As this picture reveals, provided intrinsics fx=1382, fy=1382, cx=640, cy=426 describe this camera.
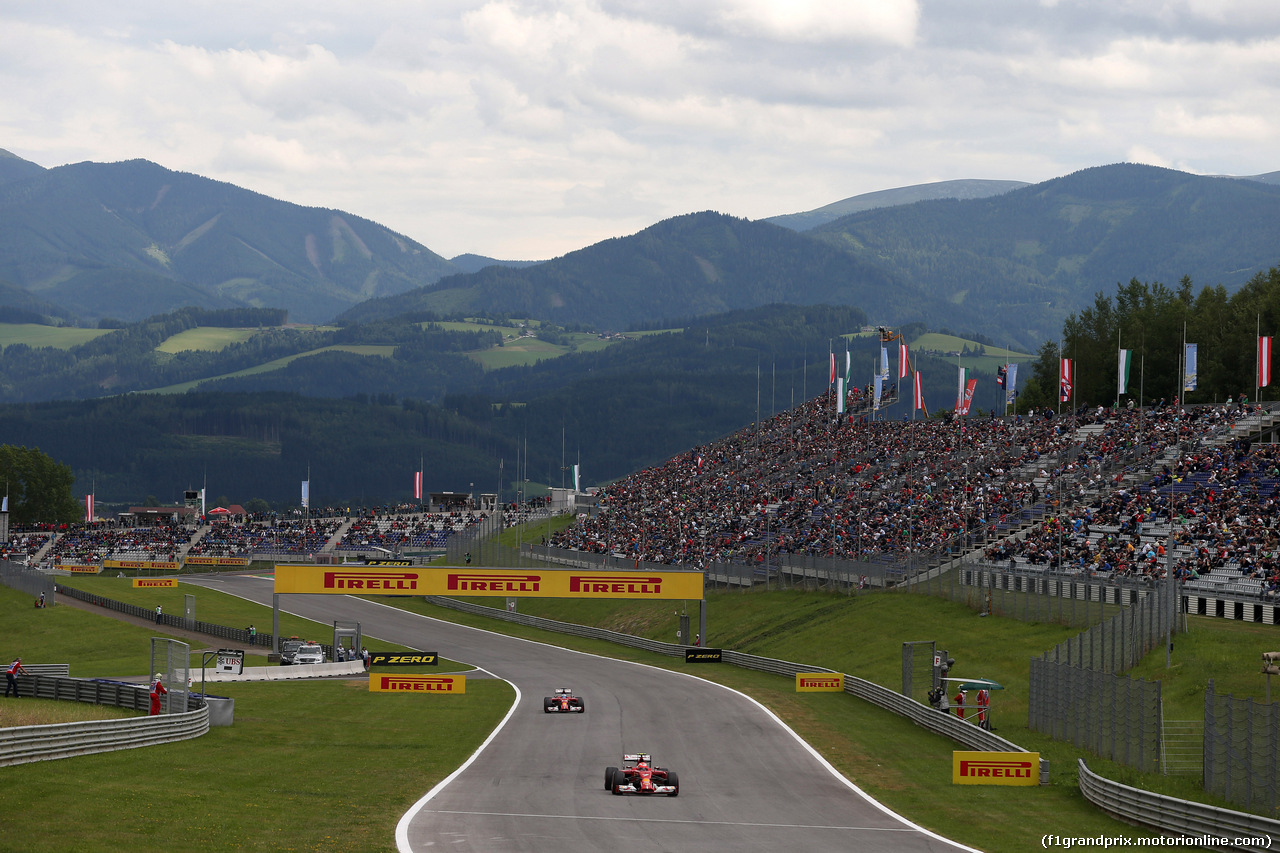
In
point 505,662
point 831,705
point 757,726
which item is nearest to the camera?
point 757,726

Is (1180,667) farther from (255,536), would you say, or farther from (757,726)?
(255,536)

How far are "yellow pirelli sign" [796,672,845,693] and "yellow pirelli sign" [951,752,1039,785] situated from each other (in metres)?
19.0

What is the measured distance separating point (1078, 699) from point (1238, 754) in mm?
8012

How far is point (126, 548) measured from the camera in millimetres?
121000

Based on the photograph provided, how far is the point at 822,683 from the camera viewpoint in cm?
5000

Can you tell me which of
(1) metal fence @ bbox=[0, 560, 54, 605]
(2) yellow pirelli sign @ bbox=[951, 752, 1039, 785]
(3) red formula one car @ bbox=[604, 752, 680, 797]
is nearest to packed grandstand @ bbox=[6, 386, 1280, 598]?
(2) yellow pirelli sign @ bbox=[951, 752, 1039, 785]

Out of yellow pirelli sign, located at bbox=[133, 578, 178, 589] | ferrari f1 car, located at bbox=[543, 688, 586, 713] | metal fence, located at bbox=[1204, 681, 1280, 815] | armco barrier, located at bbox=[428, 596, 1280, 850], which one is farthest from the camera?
yellow pirelli sign, located at bbox=[133, 578, 178, 589]

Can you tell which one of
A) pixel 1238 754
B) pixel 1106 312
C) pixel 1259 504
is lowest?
pixel 1238 754

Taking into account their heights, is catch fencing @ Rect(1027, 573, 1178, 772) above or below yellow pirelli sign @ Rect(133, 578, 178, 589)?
above

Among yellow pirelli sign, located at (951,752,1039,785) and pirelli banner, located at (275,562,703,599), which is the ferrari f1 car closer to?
yellow pirelli sign, located at (951,752,1039,785)

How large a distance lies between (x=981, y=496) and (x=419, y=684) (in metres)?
27.5

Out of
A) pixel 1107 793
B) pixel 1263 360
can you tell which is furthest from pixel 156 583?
pixel 1107 793

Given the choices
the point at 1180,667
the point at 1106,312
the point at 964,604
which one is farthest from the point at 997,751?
the point at 1106,312

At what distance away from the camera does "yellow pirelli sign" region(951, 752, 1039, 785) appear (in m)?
30.1
